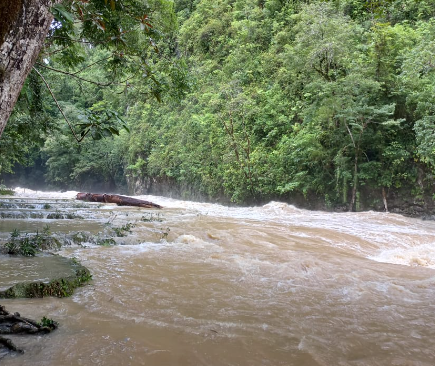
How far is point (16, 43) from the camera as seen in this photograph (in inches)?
55.1

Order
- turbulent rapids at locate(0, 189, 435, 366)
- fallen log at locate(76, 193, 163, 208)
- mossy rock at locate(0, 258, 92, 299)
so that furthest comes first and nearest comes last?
fallen log at locate(76, 193, 163, 208), mossy rock at locate(0, 258, 92, 299), turbulent rapids at locate(0, 189, 435, 366)

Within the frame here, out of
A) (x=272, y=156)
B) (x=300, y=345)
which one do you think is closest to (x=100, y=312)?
(x=300, y=345)

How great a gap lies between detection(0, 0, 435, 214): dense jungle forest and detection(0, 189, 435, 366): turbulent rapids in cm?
148

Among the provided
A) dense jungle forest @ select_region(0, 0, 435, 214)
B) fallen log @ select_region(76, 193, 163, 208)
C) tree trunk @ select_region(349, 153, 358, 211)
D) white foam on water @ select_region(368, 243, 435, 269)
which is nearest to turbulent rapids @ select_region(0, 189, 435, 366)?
white foam on water @ select_region(368, 243, 435, 269)

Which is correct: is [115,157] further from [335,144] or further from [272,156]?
[335,144]

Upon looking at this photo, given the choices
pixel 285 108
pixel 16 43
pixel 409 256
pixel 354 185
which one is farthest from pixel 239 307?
pixel 285 108

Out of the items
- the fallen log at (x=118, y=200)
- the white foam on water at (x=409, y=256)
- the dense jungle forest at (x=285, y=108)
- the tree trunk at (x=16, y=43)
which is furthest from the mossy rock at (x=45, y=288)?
the fallen log at (x=118, y=200)

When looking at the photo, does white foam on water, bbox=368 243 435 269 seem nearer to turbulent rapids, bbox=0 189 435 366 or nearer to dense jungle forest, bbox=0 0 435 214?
turbulent rapids, bbox=0 189 435 366

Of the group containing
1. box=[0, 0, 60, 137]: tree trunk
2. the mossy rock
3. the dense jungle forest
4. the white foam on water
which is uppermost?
the dense jungle forest

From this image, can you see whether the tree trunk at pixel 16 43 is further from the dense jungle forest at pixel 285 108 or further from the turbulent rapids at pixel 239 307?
the turbulent rapids at pixel 239 307

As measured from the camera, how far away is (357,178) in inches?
479

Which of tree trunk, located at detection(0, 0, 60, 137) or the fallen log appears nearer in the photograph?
tree trunk, located at detection(0, 0, 60, 137)

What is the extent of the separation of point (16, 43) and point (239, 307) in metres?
2.70

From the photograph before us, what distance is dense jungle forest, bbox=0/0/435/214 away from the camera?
750 cm
